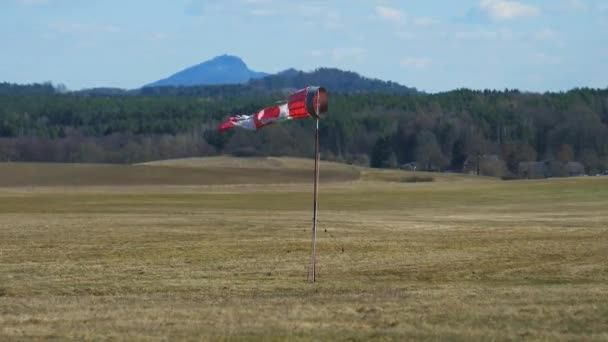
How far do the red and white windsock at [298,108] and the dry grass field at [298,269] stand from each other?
3.66 metres

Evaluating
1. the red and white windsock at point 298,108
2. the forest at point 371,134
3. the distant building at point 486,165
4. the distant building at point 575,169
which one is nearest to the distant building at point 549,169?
the distant building at point 575,169

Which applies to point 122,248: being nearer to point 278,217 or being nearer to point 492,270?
point 492,270

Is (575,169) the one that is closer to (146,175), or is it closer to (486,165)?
(486,165)

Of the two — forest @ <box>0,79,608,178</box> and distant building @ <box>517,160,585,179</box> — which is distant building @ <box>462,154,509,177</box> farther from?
distant building @ <box>517,160,585,179</box>

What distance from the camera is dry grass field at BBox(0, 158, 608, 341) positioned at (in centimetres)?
1531

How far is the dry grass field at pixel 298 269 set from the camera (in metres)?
15.3

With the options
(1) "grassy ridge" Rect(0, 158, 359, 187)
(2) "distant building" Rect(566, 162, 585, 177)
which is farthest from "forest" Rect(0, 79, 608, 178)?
(1) "grassy ridge" Rect(0, 158, 359, 187)

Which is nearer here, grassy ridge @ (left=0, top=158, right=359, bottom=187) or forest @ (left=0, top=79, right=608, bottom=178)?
grassy ridge @ (left=0, top=158, right=359, bottom=187)

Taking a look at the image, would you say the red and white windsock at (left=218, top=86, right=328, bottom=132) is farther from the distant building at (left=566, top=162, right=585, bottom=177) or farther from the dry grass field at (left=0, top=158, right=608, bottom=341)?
the distant building at (left=566, top=162, right=585, bottom=177)

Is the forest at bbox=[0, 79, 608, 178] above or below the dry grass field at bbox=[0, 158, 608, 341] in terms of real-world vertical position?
above

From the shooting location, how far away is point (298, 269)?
86.8 ft

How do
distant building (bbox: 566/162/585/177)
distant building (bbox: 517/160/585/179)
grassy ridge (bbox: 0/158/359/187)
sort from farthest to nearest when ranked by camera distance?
distant building (bbox: 566/162/585/177) < distant building (bbox: 517/160/585/179) < grassy ridge (bbox: 0/158/359/187)

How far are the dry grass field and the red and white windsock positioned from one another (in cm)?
366

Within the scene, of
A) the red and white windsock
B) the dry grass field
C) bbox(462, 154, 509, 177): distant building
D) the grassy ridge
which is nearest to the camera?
the dry grass field
